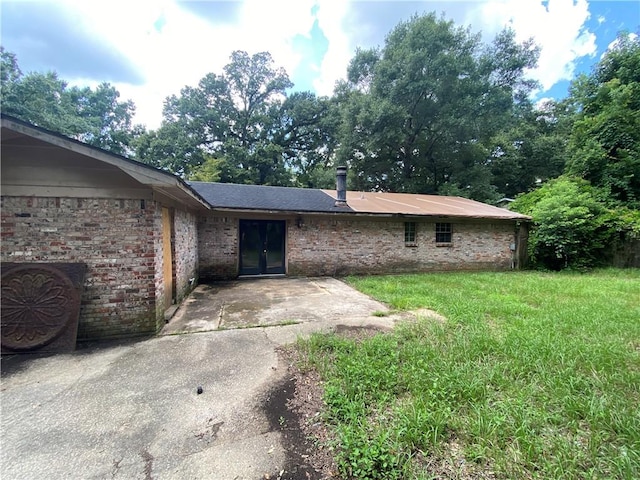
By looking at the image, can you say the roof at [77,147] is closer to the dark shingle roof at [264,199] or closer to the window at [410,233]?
the dark shingle roof at [264,199]

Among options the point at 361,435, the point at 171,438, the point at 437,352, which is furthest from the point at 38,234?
the point at 437,352

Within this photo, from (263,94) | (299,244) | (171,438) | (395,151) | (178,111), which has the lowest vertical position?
(171,438)

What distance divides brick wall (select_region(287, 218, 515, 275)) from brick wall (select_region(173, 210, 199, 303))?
286 cm

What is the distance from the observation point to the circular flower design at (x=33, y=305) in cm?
338

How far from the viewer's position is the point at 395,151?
19.7 m

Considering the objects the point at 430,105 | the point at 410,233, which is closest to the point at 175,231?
the point at 410,233

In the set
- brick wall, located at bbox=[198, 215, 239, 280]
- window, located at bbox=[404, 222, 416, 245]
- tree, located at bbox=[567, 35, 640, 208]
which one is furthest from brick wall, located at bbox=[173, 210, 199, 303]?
tree, located at bbox=[567, 35, 640, 208]

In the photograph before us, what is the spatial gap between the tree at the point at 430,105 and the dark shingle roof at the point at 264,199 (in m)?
9.74

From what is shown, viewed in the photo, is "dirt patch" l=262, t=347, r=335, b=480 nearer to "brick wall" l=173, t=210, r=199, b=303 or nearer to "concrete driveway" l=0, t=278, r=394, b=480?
"concrete driveway" l=0, t=278, r=394, b=480

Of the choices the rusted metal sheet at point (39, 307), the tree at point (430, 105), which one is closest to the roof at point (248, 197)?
the rusted metal sheet at point (39, 307)

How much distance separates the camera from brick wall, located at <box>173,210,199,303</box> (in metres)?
5.50

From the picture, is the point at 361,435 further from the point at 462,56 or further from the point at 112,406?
the point at 462,56

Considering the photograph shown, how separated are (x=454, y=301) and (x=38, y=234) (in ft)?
23.1

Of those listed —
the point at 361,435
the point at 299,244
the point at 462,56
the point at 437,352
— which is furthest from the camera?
the point at 462,56
